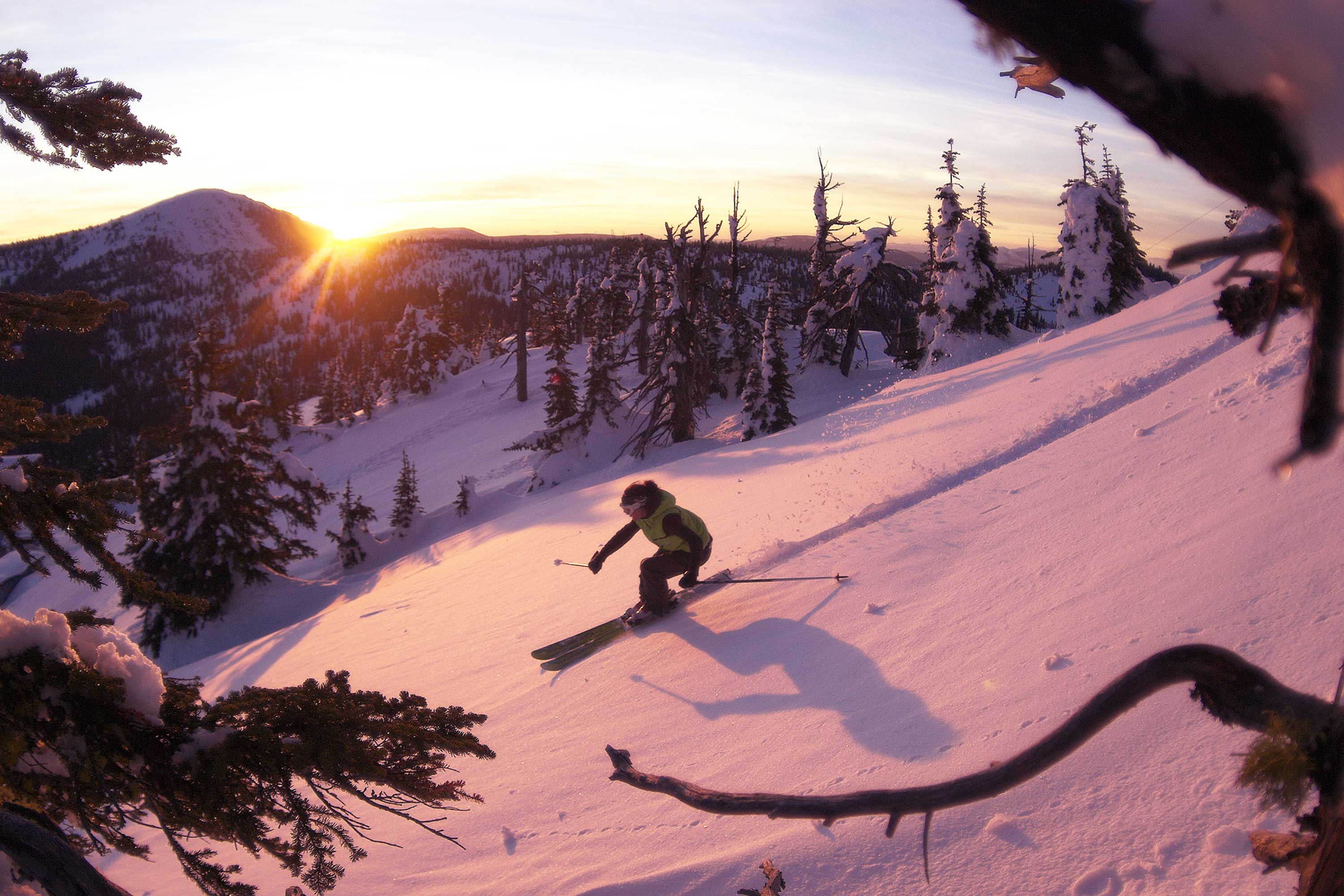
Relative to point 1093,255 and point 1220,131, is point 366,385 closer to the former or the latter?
point 1093,255

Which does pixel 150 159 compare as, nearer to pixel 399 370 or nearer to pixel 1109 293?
pixel 1109 293

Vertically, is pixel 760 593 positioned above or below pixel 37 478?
below

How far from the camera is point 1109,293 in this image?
2602 cm

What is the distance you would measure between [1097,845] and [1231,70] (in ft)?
9.25

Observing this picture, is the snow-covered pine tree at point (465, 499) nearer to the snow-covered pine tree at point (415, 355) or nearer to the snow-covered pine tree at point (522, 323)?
the snow-covered pine tree at point (522, 323)

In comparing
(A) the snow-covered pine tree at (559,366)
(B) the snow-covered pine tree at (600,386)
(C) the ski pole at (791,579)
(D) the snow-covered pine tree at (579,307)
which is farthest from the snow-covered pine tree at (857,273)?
(D) the snow-covered pine tree at (579,307)

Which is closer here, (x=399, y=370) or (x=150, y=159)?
(x=150, y=159)

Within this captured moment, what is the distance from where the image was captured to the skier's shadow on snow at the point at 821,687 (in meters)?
3.83

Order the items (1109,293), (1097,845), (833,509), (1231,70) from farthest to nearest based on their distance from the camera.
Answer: (1109,293)
(833,509)
(1097,845)
(1231,70)

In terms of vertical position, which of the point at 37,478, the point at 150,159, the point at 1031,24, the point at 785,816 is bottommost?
the point at 785,816

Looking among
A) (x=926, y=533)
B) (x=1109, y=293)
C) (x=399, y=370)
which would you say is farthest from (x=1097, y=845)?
(x=399, y=370)

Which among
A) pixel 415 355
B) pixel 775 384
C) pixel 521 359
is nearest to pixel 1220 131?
pixel 775 384

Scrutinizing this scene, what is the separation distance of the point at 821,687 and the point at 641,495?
251 centimetres

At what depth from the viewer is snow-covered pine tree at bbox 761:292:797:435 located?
25172 mm
